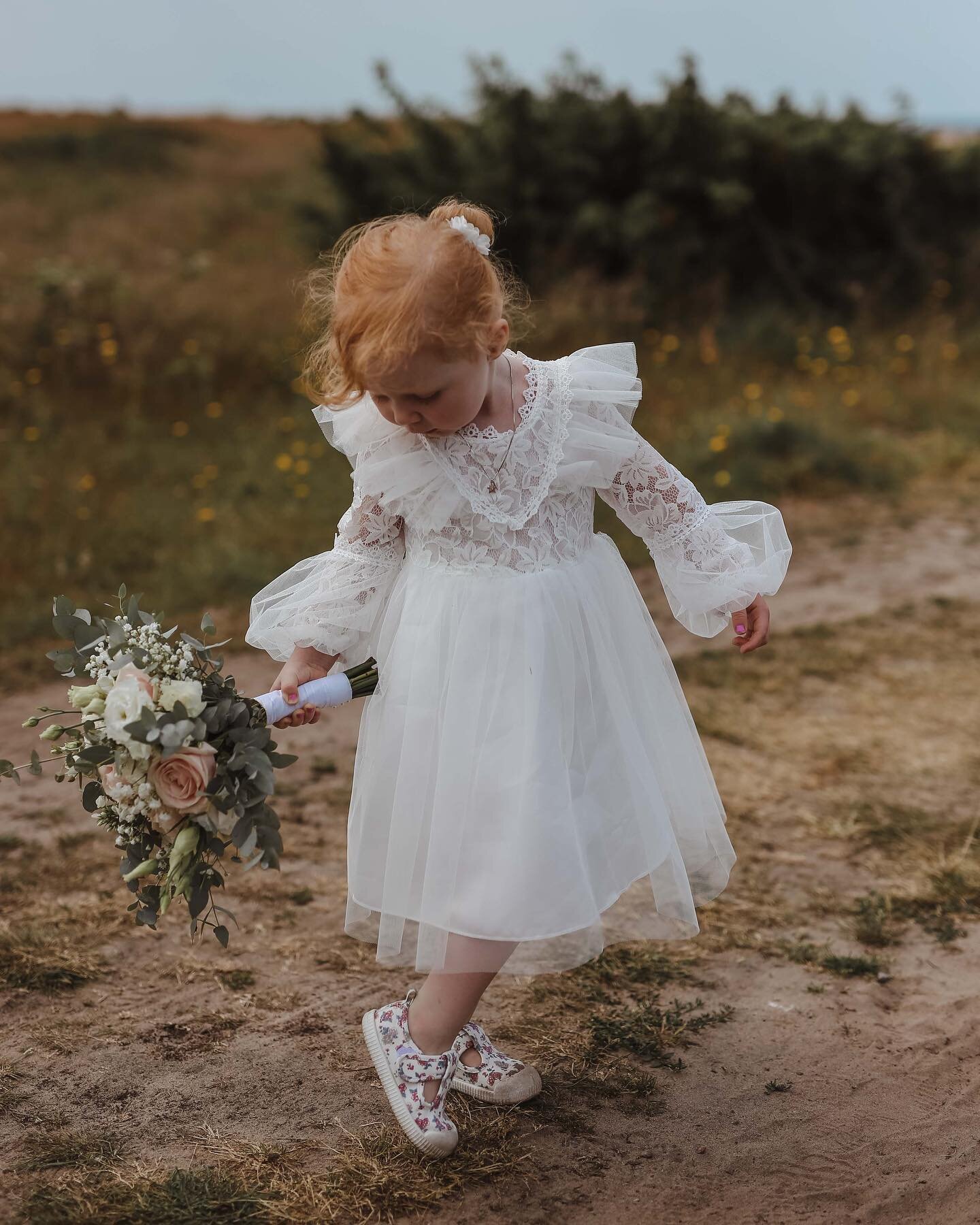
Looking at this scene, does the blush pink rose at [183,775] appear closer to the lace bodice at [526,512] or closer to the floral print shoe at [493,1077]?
the lace bodice at [526,512]

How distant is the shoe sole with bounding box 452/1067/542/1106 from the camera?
244cm

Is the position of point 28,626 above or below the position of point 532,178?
below

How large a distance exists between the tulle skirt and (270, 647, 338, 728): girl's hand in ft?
0.39

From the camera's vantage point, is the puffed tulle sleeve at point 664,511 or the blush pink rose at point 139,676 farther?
the puffed tulle sleeve at point 664,511

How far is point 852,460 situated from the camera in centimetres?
722

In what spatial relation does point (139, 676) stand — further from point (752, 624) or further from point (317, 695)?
point (752, 624)

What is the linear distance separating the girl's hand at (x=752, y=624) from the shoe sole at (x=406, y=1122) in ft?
3.30

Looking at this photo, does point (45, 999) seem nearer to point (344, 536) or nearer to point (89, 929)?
point (89, 929)

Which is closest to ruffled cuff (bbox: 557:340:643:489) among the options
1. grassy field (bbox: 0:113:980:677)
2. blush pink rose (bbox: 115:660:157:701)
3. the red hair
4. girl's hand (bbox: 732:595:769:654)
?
the red hair

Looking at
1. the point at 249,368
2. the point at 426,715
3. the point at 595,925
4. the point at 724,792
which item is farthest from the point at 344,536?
the point at 249,368

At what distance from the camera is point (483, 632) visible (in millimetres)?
2189

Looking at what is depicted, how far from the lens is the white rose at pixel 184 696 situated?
6.49 ft

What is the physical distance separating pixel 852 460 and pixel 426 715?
5.57m

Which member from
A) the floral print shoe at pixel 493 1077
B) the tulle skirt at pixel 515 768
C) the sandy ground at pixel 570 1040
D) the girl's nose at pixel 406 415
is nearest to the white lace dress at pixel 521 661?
the tulle skirt at pixel 515 768
